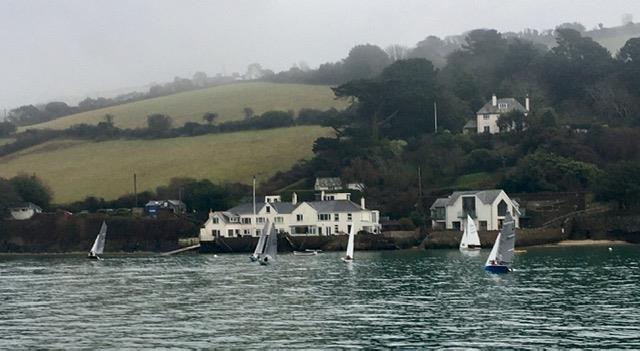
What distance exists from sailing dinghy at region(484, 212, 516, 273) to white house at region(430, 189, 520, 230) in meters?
40.0

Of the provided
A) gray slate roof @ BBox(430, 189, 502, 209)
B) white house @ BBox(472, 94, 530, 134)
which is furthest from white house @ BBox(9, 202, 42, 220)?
white house @ BBox(472, 94, 530, 134)

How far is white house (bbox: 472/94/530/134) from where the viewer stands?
155 metres

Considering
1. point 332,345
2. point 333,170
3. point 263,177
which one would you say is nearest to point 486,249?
point 333,170

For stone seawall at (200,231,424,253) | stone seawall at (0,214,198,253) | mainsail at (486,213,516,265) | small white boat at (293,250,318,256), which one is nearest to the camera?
mainsail at (486,213,516,265)

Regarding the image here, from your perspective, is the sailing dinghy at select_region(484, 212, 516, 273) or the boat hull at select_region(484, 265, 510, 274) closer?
the boat hull at select_region(484, 265, 510, 274)

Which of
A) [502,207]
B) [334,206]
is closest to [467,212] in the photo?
[502,207]

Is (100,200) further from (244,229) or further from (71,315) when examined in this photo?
(71,315)

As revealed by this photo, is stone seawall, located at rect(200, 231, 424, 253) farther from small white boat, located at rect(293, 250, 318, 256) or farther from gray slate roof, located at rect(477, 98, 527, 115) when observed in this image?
gray slate roof, located at rect(477, 98, 527, 115)

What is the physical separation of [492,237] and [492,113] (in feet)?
143

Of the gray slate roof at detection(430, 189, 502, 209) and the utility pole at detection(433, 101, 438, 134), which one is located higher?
the utility pole at detection(433, 101, 438, 134)

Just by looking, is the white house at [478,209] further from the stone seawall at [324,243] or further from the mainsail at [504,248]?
the mainsail at [504,248]

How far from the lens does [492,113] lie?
509ft

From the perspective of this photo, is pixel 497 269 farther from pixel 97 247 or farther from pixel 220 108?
pixel 220 108

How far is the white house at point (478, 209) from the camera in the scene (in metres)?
120
